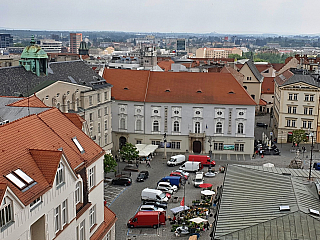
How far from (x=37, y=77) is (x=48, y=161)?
37.6 m

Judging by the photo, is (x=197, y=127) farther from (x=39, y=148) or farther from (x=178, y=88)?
(x=39, y=148)

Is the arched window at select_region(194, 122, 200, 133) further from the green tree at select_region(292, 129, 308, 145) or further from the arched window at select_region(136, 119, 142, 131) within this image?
the green tree at select_region(292, 129, 308, 145)

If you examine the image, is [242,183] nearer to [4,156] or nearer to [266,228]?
[266,228]

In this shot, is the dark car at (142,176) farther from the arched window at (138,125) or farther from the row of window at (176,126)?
the arched window at (138,125)

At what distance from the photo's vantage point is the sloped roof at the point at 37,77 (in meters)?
51.8

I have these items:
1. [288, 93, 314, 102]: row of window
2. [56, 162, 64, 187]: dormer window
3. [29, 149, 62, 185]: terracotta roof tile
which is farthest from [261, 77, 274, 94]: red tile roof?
[29, 149, 62, 185]: terracotta roof tile

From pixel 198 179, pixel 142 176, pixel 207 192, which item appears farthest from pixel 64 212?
pixel 142 176

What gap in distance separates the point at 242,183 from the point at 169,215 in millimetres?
14958

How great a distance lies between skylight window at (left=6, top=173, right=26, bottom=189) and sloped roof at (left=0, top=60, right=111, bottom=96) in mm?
32714

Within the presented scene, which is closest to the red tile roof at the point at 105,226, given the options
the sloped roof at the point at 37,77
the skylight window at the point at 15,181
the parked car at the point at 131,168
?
the skylight window at the point at 15,181

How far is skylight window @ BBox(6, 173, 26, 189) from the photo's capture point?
19.1m

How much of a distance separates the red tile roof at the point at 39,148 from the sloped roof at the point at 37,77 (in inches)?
1030

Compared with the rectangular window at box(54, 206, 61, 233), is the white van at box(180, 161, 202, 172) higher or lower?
lower

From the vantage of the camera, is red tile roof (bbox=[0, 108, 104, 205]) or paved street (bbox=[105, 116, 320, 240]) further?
paved street (bbox=[105, 116, 320, 240])
